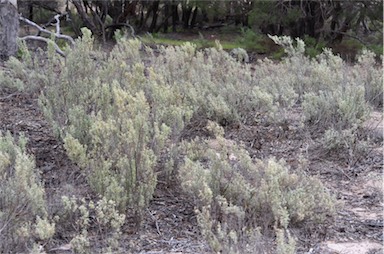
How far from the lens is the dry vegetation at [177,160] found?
3053 millimetres

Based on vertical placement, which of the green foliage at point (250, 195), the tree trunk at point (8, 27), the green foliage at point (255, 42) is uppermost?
the tree trunk at point (8, 27)

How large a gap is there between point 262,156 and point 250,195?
1.28m

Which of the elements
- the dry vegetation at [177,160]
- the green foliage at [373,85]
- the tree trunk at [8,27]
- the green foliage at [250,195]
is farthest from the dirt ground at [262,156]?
the tree trunk at [8,27]

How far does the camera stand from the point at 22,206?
3.03 metres

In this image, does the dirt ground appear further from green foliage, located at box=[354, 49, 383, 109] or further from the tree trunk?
the tree trunk

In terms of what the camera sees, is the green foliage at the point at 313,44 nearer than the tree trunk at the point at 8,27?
No

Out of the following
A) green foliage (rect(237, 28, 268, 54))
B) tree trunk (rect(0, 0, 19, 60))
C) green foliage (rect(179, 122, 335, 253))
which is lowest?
green foliage (rect(237, 28, 268, 54))

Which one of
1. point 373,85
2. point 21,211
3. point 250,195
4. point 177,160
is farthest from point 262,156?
point 373,85

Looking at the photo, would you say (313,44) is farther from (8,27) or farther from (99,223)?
(99,223)

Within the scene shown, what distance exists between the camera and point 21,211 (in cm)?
301

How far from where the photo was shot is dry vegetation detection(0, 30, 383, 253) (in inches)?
120

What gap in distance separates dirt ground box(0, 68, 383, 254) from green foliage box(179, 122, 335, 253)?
14cm

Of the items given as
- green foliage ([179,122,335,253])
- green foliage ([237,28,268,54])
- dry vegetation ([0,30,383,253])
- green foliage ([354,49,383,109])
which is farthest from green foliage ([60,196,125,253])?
green foliage ([237,28,268,54])

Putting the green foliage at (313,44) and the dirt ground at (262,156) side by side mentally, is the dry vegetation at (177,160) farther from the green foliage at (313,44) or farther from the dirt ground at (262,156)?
the green foliage at (313,44)
